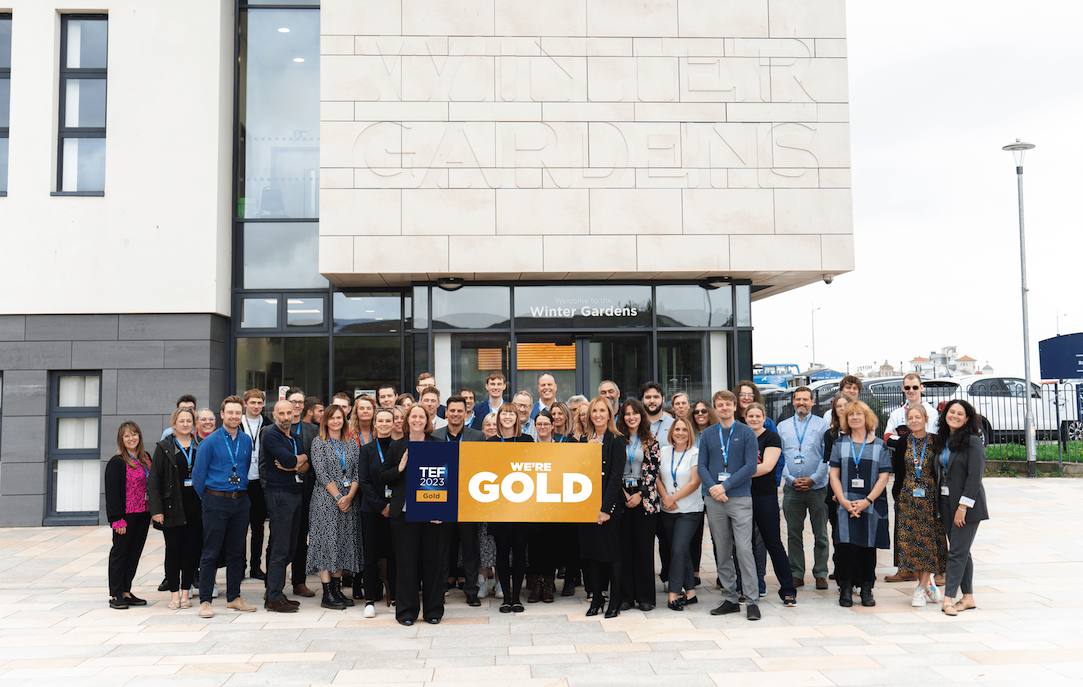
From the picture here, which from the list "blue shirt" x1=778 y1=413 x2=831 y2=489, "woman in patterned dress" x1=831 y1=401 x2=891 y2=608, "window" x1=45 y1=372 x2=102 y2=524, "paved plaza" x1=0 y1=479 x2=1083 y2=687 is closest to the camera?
"paved plaza" x1=0 y1=479 x2=1083 y2=687

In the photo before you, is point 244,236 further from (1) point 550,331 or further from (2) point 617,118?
(2) point 617,118

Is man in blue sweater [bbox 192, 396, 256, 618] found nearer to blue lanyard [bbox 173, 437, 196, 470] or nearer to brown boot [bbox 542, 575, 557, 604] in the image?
blue lanyard [bbox 173, 437, 196, 470]

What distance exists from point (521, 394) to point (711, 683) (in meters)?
3.49

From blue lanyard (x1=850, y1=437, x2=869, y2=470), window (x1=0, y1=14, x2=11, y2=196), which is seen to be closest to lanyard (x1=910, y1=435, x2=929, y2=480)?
blue lanyard (x1=850, y1=437, x2=869, y2=470)

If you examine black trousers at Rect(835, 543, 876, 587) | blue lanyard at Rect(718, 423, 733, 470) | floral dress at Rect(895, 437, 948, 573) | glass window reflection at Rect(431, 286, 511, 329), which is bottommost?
black trousers at Rect(835, 543, 876, 587)

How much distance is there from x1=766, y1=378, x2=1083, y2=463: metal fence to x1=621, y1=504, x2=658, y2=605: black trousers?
10.8 m

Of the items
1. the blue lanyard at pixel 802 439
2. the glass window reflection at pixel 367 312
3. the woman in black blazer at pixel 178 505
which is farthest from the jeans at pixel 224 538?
the glass window reflection at pixel 367 312

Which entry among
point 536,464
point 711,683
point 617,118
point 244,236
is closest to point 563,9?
point 617,118

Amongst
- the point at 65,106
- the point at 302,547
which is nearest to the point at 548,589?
the point at 302,547

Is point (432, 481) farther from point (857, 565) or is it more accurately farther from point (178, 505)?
point (857, 565)

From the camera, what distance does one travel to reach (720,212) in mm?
12141

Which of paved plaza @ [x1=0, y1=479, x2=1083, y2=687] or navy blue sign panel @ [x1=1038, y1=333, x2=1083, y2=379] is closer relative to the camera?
paved plaza @ [x1=0, y1=479, x2=1083, y2=687]

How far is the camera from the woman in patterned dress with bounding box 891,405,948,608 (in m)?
7.26

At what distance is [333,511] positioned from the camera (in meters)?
7.60
